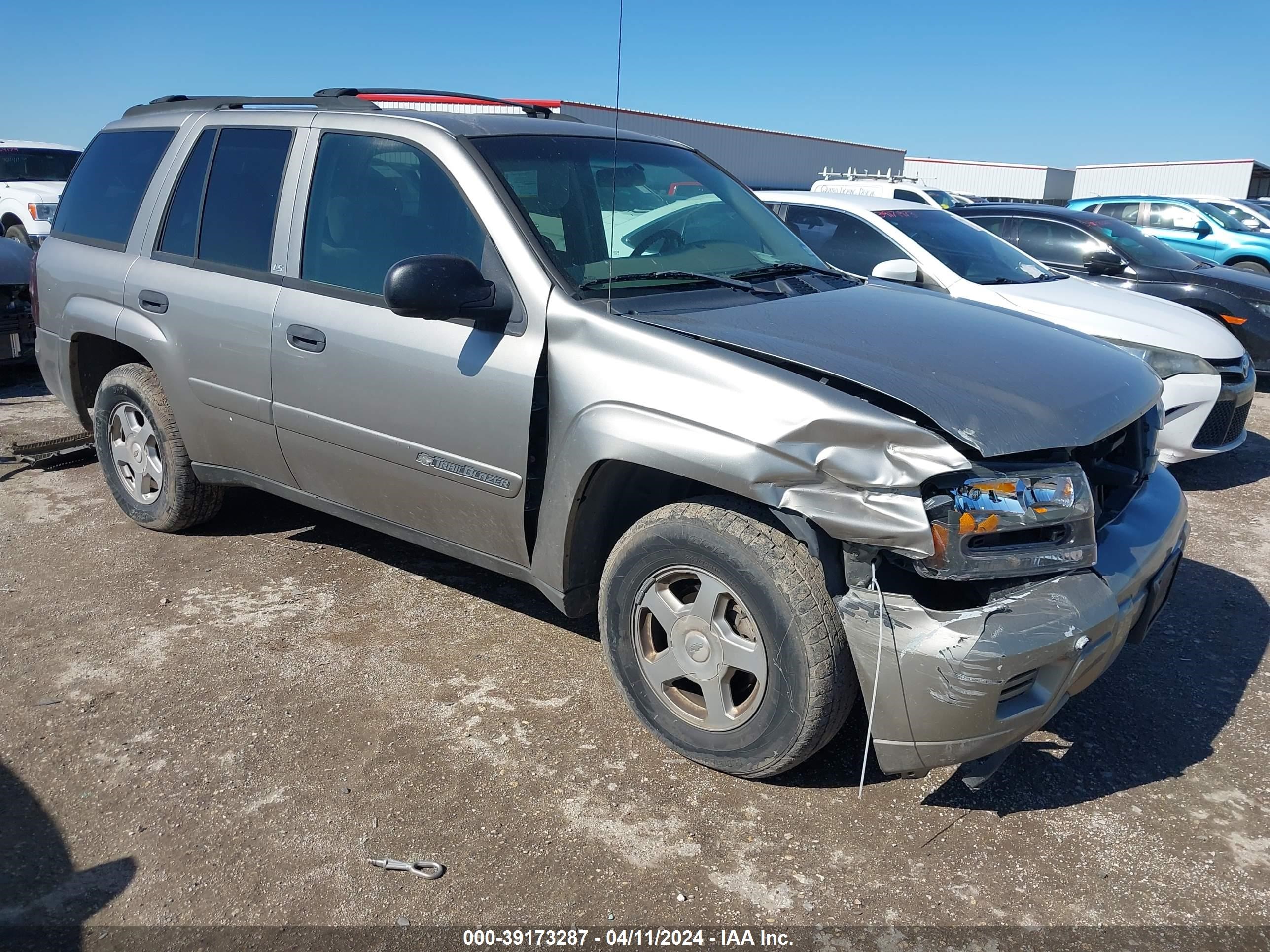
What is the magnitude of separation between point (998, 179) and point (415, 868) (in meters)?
43.9

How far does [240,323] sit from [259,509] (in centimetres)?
169

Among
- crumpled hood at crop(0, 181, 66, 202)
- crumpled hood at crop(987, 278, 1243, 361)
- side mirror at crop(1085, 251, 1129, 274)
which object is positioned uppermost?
side mirror at crop(1085, 251, 1129, 274)

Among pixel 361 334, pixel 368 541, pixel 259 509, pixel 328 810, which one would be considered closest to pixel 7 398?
pixel 259 509

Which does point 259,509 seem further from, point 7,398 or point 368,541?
point 7,398

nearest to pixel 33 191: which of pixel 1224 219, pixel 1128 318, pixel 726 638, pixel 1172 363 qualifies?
pixel 1128 318

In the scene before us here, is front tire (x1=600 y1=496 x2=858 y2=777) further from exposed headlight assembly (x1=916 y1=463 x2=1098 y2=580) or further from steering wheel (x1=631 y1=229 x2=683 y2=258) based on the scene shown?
steering wheel (x1=631 y1=229 x2=683 y2=258)

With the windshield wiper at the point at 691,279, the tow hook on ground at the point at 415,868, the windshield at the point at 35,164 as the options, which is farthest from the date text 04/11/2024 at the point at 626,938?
the windshield at the point at 35,164

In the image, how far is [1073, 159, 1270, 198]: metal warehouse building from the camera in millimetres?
36500

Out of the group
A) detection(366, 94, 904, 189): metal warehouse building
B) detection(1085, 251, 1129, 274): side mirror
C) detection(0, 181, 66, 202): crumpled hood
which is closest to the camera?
detection(1085, 251, 1129, 274): side mirror

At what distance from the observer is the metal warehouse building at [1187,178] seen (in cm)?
3650

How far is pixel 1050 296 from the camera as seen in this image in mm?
6375

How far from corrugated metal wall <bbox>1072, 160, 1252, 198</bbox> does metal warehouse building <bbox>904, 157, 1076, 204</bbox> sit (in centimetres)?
281

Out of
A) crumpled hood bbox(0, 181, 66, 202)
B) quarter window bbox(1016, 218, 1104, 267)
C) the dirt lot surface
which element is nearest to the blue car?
quarter window bbox(1016, 218, 1104, 267)

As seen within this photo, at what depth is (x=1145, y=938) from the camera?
242 centimetres
